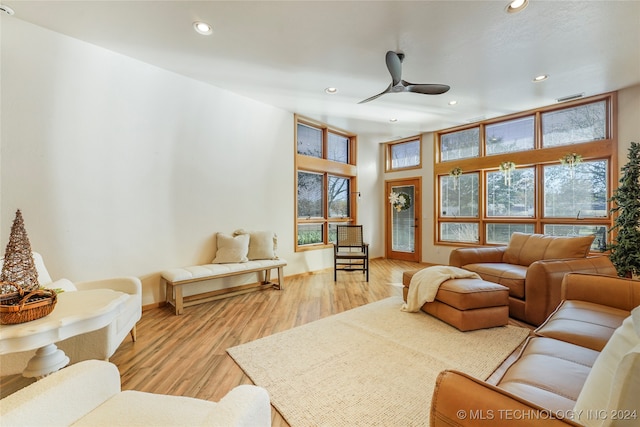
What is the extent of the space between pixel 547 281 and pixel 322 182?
156 inches

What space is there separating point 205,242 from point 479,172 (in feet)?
17.3

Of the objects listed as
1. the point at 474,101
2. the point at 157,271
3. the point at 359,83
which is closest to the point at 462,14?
the point at 359,83

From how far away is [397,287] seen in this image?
4184mm

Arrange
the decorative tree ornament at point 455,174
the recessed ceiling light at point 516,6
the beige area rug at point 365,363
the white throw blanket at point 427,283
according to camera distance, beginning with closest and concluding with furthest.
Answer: the beige area rug at point 365,363 < the recessed ceiling light at point 516,6 < the white throw blanket at point 427,283 < the decorative tree ornament at point 455,174

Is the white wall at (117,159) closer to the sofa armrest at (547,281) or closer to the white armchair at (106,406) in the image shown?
the white armchair at (106,406)

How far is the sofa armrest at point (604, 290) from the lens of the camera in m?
1.92

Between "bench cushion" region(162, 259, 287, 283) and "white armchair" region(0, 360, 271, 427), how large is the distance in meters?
2.18

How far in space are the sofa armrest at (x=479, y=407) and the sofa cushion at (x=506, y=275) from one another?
8.75 feet

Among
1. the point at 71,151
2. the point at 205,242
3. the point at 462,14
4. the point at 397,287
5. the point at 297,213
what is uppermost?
the point at 462,14

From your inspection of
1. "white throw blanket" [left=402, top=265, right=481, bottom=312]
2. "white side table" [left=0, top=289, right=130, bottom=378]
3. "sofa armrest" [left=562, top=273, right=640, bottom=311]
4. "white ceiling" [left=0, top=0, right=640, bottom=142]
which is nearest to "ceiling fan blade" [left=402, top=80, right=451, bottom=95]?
"white ceiling" [left=0, top=0, right=640, bottom=142]

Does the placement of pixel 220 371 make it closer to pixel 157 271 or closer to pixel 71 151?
pixel 157 271

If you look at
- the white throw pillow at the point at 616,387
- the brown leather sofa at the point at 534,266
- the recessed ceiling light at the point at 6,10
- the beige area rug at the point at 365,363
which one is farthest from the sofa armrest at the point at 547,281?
the recessed ceiling light at the point at 6,10

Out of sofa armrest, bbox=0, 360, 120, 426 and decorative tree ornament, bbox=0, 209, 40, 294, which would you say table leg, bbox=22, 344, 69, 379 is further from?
sofa armrest, bbox=0, 360, 120, 426

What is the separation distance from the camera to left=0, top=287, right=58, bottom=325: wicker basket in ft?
3.95
